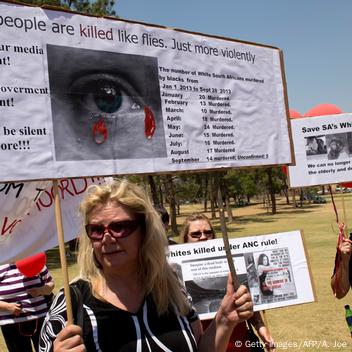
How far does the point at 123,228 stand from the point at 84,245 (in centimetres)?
26

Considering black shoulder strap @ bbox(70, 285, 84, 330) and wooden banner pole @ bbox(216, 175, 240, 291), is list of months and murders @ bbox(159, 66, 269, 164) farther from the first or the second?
black shoulder strap @ bbox(70, 285, 84, 330)

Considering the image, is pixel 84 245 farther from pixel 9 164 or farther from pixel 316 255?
pixel 316 255

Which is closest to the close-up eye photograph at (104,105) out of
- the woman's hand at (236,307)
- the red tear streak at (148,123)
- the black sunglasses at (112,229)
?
the red tear streak at (148,123)

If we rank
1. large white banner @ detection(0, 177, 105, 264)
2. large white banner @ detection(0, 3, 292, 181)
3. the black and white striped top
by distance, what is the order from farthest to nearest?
large white banner @ detection(0, 177, 105, 264)
the black and white striped top
large white banner @ detection(0, 3, 292, 181)

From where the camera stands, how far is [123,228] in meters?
2.19

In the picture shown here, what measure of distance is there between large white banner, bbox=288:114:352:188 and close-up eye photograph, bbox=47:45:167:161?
1.96m

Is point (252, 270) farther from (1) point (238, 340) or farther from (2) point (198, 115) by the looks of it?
(2) point (198, 115)

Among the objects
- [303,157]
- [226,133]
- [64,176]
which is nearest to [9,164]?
[64,176]

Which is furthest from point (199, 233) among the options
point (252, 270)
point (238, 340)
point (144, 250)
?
point (144, 250)

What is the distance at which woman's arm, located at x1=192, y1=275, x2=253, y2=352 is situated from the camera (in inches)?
87.8

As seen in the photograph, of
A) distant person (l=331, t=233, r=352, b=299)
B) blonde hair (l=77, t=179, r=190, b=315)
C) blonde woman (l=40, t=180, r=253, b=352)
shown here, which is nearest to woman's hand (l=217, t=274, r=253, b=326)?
blonde woman (l=40, t=180, r=253, b=352)

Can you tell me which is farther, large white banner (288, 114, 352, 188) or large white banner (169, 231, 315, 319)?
large white banner (288, 114, 352, 188)

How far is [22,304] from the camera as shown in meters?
4.45

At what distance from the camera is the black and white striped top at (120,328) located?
2.03 meters
